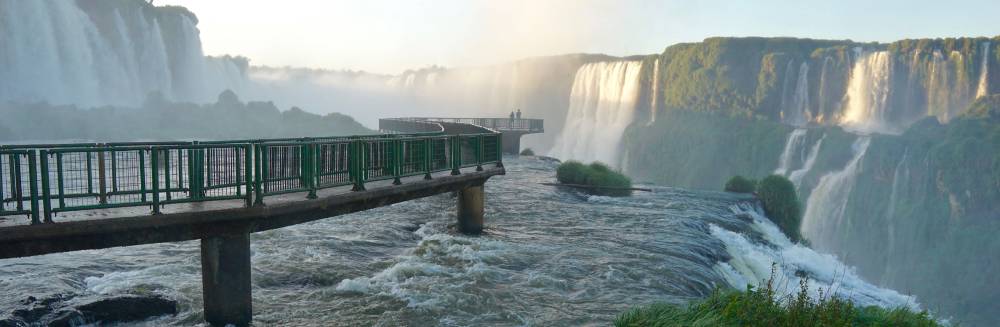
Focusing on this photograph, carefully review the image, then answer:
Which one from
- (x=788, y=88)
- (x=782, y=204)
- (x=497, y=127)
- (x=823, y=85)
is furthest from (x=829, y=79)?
(x=782, y=204)

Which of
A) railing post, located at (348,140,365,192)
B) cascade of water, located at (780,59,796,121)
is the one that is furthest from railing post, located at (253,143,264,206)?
cascade of water, located at (780,59,796,121)

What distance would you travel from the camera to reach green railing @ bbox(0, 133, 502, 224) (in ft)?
30.7

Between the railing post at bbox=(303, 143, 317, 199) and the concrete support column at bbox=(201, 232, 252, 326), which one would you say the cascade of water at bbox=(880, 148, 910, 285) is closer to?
the railing post at bbox=(303, 143, 317, 199)

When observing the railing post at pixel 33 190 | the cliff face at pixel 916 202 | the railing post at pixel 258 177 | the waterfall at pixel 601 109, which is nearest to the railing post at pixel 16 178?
the railing post at pixel 33 190

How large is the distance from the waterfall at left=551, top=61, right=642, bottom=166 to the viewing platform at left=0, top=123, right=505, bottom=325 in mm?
79320

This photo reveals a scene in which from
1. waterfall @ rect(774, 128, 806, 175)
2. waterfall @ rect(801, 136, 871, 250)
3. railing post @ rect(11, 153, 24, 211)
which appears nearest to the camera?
railing post @ rect(11, 153, 24, 211)

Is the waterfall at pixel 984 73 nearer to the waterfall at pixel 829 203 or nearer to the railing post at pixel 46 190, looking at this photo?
the waterfall at pixel 829 203

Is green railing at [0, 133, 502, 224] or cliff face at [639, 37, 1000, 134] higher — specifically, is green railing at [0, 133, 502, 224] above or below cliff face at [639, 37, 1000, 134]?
below

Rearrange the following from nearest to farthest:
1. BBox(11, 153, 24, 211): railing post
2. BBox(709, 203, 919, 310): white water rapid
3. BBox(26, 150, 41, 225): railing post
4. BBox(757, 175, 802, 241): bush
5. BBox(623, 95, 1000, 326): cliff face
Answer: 1. BBox(26, 150, 41, 225): railing post
2. BBox(11, 153, 24, 211): railing post
3. BBox(709, 203, 919, 310): white water rapid
4. BBox(757, 175, 802, 241): bush
5. BBox(623, 95, 1000, 326): cliff face

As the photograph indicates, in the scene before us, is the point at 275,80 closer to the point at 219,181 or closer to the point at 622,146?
the point at 622,146

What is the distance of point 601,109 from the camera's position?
9488 centimetres

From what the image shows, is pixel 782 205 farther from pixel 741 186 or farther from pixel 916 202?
pixel 916 202

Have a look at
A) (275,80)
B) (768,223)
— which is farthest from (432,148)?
(275,80)

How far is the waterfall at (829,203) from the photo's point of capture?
187ft
